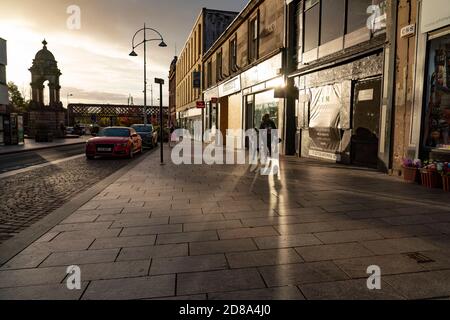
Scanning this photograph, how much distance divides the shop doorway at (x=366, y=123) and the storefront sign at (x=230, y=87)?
1206cm

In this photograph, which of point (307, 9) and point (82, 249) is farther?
point (307, 9)

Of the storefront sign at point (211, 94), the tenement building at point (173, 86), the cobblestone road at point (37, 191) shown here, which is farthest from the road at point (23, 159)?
the tenement building at point (173, 86)

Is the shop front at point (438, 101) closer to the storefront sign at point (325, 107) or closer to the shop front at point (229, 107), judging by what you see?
the storefront sign at point (325, 107)

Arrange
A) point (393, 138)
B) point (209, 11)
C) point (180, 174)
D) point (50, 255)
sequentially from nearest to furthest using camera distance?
point (50, 255), point (393, 138), point (180, 174), point (209, 11)

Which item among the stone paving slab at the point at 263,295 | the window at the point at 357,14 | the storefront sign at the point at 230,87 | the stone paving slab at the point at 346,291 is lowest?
the stone paving slab at the point at 263,295

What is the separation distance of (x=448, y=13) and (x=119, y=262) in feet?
26.2

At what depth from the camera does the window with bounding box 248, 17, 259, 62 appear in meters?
19.1

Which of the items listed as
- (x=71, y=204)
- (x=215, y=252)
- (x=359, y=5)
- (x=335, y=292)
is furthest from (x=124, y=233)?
(x=359, y=5)

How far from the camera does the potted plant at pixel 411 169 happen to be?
7613 mm

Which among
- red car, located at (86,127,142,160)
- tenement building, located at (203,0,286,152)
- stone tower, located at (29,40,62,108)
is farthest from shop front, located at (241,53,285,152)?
stone tower, located at (29,40,62,108)

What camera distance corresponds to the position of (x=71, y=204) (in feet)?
20.2

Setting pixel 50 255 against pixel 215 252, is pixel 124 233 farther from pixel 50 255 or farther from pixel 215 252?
pixel 215 252

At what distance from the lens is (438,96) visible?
754 centimetres

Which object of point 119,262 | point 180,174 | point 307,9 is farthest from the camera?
point 307,9
